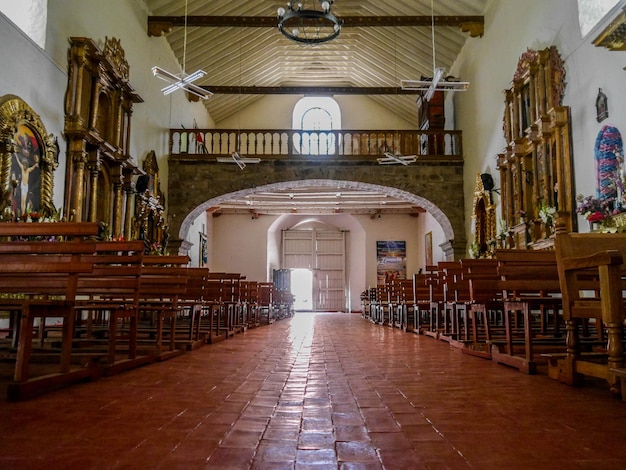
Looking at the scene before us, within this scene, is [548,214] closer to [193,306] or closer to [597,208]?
[597,208]

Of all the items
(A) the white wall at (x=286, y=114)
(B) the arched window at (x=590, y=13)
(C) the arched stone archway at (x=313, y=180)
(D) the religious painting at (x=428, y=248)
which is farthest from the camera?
(A) the white wall at (x=286, y=114)

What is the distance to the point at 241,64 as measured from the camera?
16.4m

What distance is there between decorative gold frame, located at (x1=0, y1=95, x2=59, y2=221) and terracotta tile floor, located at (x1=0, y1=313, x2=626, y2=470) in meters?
4.22

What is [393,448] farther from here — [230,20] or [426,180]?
[426,180]

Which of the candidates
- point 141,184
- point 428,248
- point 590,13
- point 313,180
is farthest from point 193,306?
point 428,248

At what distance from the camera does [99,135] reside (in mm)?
9266

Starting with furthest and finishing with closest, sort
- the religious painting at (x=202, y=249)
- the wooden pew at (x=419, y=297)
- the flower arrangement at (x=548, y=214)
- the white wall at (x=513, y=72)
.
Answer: the religious painting at (x=202, y=249) < the flower arrangement at (x=548, y=214) < the wooden pew at (x=419, y=297) < the white wall at (x=513, y=72)

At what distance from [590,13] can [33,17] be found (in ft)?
25.4

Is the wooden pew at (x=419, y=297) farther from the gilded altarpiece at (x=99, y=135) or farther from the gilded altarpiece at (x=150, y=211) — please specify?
the gilded altarpiece at (x=150, y=211)

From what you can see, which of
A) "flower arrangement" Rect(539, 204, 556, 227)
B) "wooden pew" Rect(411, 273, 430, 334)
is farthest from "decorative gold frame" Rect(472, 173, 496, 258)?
"wooden pew" Rect(411, 273, 430, 334)

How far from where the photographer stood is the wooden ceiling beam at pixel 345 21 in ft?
40.7

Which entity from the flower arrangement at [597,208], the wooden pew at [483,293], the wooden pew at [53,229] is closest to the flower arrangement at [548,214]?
the flower arrangement at [597,208]

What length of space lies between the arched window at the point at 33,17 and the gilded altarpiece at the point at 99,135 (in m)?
0.80

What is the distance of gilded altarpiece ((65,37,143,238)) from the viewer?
28.0 ft
